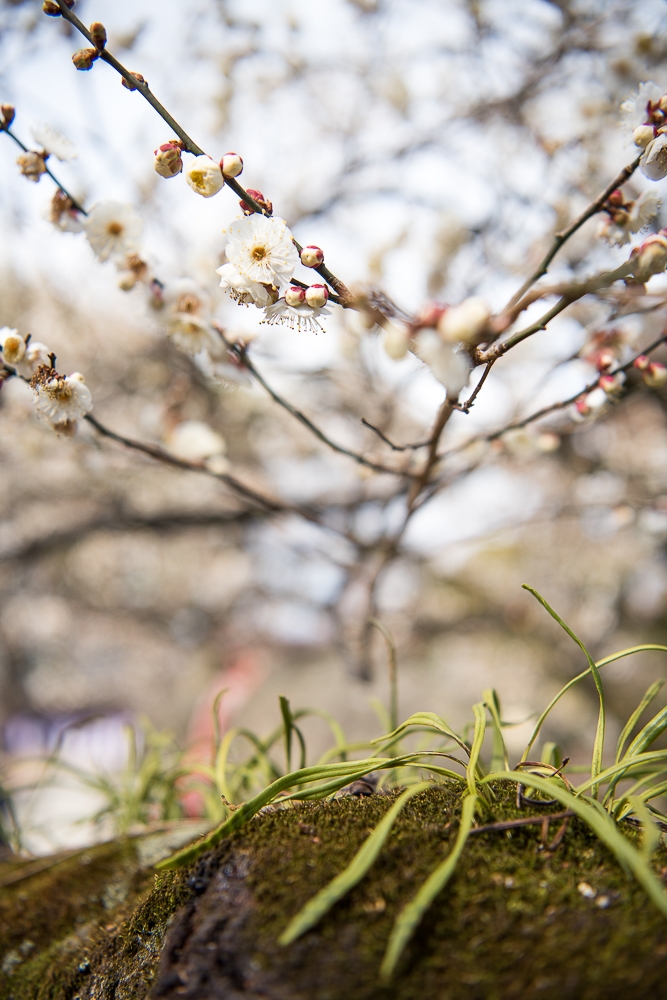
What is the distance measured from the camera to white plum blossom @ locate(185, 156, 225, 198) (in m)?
0.54

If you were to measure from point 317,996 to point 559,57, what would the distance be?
6.25ft

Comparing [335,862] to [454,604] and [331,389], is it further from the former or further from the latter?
[454,604]

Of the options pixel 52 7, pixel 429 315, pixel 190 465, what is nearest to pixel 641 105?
pixel 429 315

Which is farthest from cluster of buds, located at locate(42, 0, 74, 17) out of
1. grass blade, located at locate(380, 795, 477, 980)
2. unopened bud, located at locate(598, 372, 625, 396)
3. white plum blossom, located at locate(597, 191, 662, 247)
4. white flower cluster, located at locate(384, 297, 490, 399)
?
grass blade, located at locate(380, 795, 477, 980)

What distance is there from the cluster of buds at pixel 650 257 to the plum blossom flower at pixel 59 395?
22.2 inches

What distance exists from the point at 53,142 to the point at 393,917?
0.86 metres

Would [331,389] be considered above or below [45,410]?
above

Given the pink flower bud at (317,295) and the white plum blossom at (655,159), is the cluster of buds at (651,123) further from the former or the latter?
the pink flower bud at (317,295)

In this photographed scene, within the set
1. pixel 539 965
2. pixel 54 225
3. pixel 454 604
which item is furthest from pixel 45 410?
pixel 454 604

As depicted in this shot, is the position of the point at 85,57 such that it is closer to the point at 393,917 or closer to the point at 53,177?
the point at 53,177

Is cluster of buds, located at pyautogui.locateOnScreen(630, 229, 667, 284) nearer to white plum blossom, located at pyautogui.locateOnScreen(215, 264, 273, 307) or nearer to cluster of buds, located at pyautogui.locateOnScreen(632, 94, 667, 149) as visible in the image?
cluster of buds, located at pyautogui.locateOnScreen(632, 94, 667, 149)

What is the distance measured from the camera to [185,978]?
371 millimetres

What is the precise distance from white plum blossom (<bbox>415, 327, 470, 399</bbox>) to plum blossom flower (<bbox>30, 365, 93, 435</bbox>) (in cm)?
40

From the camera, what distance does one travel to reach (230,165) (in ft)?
1.73
